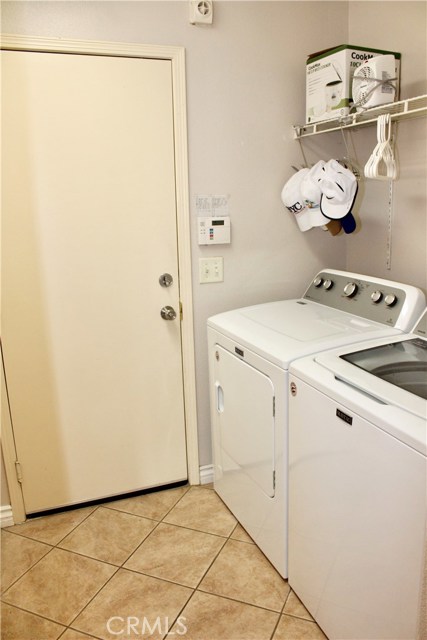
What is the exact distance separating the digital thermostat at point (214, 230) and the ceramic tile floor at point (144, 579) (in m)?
1.28

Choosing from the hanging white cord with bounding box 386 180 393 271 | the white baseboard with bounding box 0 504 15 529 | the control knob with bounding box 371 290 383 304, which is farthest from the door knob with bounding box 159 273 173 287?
the white baseboard with bounding box 0 504 15 529

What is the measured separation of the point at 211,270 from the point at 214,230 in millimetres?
190

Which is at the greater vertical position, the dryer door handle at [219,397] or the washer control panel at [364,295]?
the washer control panel at [364,295]

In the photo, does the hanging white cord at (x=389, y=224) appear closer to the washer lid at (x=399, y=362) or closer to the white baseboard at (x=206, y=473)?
the washer lid at (x=399, y=362)

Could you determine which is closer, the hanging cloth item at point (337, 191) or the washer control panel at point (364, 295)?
the washer control panel at point (364, 295)

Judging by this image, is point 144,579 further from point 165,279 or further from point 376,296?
point 376,296

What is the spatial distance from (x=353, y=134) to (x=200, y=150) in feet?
2.62

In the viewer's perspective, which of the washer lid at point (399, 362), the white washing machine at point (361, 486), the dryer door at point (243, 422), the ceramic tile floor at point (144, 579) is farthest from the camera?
the dryer door at point (243, 422)

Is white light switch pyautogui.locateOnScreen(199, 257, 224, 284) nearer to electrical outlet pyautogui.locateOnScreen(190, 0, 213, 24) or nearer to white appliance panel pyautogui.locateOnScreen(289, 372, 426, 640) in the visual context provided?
white appliance panel pyautogui.locateOnScreen(289, 372, 426, 640)

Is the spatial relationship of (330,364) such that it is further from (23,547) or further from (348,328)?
(23,547)

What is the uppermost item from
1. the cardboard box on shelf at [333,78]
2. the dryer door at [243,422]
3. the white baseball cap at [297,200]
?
the cardboard box on shelf at [333,78]

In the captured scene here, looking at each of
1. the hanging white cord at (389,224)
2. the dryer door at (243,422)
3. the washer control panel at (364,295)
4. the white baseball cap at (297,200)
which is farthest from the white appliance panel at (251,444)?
the hanging white cord at (389,224)

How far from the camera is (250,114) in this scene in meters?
2.20

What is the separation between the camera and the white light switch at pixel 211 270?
2.26 metres
